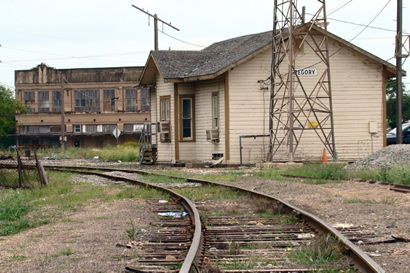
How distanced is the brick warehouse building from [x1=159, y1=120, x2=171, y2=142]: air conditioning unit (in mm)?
51909

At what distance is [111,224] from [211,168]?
16.9m

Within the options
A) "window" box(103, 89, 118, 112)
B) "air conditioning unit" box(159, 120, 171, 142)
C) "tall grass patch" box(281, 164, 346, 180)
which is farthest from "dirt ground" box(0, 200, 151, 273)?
"window" box(103, 89, 118, 112)

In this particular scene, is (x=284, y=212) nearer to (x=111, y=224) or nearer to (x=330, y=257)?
(x=111, y=224)

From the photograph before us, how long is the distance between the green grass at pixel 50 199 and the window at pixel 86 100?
64986mm

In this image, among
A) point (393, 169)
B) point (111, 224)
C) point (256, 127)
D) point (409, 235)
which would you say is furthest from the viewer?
point (256, 127)

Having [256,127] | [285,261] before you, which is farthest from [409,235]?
[256,127]

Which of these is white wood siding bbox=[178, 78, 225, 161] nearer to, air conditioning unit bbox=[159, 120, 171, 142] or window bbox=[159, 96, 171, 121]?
air conditioning unit bbox=[159, 120, 171, 142]

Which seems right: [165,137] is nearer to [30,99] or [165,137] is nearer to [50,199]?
[50,199]

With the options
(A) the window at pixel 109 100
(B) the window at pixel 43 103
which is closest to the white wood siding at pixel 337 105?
(A) the window at pixel 109 100

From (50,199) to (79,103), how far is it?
71.2 metres

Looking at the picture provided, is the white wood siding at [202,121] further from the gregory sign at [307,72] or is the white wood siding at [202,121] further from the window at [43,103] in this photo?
the window at [43,103]

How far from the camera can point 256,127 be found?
29.7 m

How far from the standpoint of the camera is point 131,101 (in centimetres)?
8631

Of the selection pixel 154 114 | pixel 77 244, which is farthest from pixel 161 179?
pixel 154 114
